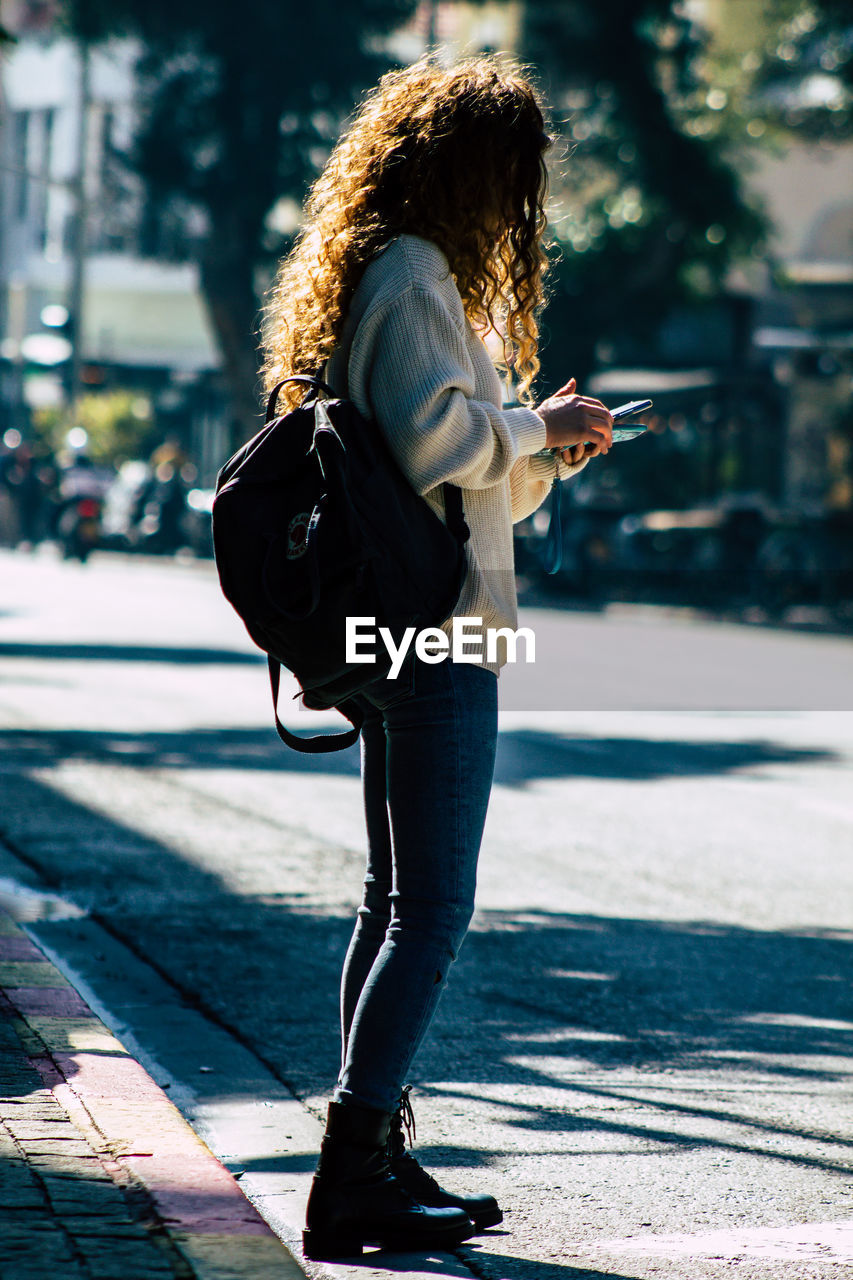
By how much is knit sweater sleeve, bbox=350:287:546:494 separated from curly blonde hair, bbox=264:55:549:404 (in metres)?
0.13

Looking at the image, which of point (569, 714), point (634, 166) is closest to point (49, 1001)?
point (569, 714)

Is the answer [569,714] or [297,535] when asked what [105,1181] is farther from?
[569,714]

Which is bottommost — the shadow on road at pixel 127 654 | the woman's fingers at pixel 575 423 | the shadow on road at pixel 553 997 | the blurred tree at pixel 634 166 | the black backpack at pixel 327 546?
the shadow on road at pixel 553 997

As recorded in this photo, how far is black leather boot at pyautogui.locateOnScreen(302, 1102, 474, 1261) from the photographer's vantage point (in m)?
3.28

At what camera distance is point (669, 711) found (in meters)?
12.8

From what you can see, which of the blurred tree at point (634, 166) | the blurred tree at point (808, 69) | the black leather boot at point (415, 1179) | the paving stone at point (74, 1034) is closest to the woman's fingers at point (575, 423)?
the black leather boot at point (415, 1179)

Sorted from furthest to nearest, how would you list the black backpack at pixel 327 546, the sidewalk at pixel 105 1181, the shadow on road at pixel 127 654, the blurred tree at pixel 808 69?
the blurred tree at pixel 808 69 < the shadow on road at pixel 127 654 < the black backpack at pixel 327 546 < the sidewalk at pixel 105 1181

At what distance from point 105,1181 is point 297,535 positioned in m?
1.14

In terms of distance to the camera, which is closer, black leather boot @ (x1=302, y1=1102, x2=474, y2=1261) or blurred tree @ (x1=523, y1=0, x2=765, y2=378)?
black leather boot @ (x1=302, y1=1102, x2=474, y2=1261)

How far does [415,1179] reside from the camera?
3439mm

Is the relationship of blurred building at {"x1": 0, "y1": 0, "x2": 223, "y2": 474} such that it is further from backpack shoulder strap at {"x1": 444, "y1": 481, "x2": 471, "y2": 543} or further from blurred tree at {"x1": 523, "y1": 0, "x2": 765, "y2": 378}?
backpack shoulder strap at {"x1": 444, "y1": 481, "x2": 471, "y2": 543}

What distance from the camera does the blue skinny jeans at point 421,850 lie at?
3258 millimetres

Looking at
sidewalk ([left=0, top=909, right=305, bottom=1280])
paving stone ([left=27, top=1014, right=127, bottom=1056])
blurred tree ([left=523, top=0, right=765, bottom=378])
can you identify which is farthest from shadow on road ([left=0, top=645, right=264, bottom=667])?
blurred tree ([left=523, top=0, right=765, bottom=378])

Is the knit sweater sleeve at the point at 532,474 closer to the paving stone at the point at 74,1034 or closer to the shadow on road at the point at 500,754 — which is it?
the paving stone at the point at 74,1034
